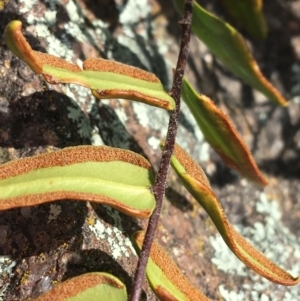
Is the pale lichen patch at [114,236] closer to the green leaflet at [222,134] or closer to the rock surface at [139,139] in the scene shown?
the rock surface at [139,139]

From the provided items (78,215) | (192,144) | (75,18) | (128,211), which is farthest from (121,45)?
(128,211)

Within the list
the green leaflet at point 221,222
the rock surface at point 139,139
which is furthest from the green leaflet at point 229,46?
the green leaflet at point 221,222

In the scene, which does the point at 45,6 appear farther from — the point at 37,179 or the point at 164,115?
the point at 37,179

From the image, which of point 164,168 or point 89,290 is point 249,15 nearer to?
point 164,168

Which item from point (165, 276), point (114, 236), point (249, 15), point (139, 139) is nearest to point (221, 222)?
point (165, 276)

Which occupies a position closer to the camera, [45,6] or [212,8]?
[45,6]
